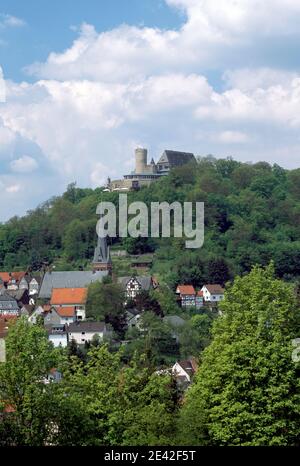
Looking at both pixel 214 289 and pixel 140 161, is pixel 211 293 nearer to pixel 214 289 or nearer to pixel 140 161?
pixel 214 289

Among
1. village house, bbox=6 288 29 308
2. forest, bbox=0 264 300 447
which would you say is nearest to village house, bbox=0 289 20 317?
village house, bbox=6 288 29 308

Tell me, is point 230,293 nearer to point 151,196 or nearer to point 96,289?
point 96,289

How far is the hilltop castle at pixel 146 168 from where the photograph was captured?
107m

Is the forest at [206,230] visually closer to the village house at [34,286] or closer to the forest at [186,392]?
the village house at [34,286]

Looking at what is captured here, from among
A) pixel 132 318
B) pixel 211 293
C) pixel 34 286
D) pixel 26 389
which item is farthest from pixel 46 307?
pixel 26 389

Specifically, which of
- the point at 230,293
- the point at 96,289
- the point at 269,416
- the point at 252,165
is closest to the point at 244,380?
the point at 269,416

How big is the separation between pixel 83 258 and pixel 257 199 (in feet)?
79.5

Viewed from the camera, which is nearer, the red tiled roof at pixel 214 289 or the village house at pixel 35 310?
the village house at pixel 35 310

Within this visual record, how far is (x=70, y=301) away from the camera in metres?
70.4

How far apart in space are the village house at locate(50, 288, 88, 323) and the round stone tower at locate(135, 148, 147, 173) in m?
40.9

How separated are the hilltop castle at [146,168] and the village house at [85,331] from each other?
46206 millimetres

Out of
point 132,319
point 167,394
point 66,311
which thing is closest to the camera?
point 167,394

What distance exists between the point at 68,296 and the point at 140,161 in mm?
43836

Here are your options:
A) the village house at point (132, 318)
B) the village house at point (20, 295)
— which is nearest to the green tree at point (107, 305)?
the village house at point (132, 318)
